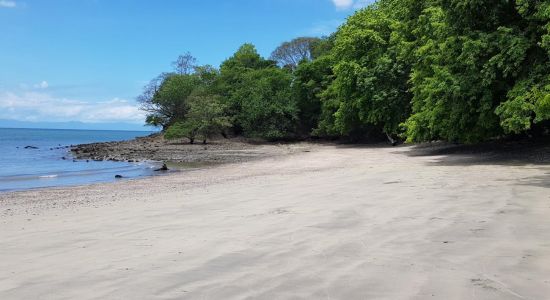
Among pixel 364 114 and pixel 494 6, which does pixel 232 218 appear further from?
pixel 364 114

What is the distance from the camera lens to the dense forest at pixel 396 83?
1534cm

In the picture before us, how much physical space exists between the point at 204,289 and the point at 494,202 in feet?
19.1

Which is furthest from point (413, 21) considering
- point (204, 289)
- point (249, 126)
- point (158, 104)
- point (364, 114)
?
point (158, 104)

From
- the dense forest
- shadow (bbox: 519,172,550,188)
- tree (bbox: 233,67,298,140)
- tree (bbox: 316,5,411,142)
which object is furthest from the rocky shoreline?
shadow (bbox: 519,172,550,188)

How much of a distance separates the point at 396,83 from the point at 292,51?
4387 cm

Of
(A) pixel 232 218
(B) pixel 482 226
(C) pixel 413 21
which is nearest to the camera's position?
(B) pixel 482 226

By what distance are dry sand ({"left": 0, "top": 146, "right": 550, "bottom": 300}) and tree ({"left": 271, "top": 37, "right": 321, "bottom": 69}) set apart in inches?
2507

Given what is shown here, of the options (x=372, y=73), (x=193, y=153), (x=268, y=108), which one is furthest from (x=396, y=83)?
(x=268, y=108)

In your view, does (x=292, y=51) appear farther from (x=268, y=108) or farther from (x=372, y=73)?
(x=372, y=73)

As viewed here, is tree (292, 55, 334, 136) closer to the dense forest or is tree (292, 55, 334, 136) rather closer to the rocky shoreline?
the dense forest

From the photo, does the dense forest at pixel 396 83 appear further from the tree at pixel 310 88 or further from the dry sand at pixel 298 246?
the dry sand at pixel 298 246

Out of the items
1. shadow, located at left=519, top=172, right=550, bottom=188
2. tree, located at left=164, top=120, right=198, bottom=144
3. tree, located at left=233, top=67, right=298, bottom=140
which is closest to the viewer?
shadow, located at left=519, top=172, right=550, bottom=188

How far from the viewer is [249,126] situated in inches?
2003

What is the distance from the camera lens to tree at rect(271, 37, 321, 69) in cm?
7194
